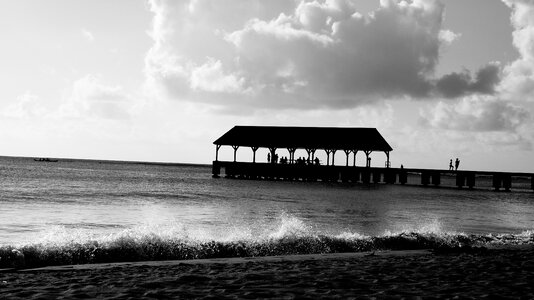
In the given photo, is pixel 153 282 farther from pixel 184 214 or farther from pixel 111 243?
pixel 184 214

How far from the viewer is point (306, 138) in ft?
170

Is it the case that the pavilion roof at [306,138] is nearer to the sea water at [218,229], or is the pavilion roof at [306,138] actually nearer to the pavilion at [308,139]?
the pavilion at [308,139]

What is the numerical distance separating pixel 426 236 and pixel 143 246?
662 centimetres

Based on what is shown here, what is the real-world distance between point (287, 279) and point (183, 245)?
439 centimetres

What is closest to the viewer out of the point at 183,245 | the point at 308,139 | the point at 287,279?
the point at 287,279

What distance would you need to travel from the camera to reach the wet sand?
589 cm

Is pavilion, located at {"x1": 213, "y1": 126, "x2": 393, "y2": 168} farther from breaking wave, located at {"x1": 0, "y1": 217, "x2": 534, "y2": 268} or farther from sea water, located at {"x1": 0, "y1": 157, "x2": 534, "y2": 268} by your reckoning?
breaking wave, located at {"x1": 0, "y1": 217, "x2": 534, "y2": 268}

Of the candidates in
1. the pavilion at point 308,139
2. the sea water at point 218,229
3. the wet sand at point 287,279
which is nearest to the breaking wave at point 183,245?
the sea water at point 218,229

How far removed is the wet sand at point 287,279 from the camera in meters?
5.89

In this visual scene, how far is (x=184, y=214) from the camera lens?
20062 mm

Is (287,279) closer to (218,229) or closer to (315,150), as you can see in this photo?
(218,229)

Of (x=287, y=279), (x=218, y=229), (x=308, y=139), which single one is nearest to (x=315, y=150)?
(x=308, y=139)

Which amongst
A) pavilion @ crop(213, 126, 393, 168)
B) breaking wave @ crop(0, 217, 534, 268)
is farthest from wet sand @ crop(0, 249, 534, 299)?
pavilion @ crop(213, 126, 393, 168)

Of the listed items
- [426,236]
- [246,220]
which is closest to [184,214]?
[246,220]
